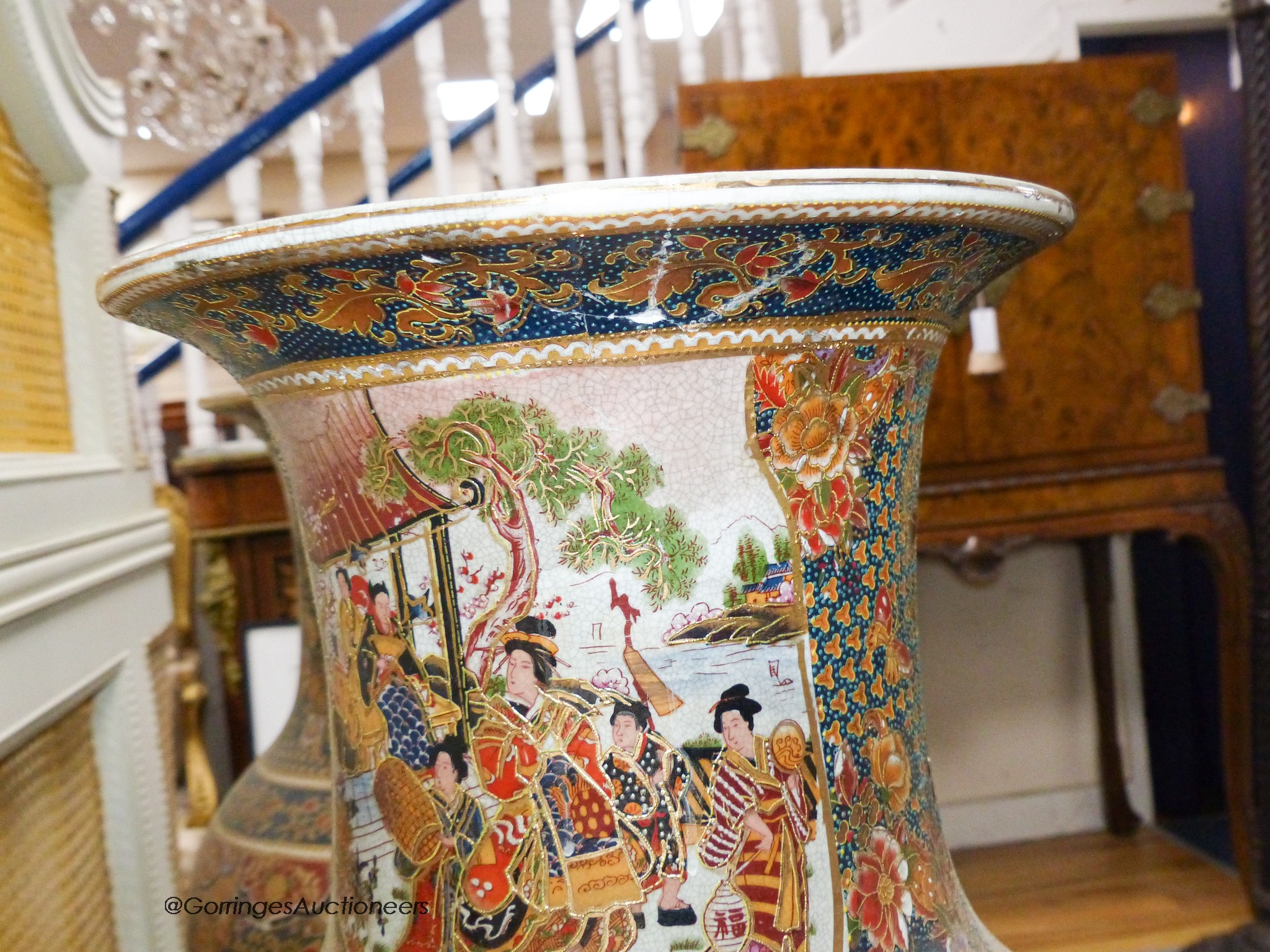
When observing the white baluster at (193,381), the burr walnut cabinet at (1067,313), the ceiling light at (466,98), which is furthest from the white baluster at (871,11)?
the ceiling light at (466,98)

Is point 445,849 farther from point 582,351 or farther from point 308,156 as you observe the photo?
point 308,156

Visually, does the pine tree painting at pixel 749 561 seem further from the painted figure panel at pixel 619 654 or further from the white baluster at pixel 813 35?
the white baluster at pixel 813 35

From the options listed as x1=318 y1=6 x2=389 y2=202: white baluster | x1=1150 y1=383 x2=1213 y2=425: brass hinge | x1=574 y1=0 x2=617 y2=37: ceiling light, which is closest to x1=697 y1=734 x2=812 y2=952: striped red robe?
x1=1150 y1=383 x2=1213 y2=425: brass hinge

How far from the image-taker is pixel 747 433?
52 centimetres

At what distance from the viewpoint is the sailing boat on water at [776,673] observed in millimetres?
521

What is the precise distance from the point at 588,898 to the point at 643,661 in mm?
114

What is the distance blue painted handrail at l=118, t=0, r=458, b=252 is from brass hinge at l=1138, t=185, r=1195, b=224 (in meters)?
1.34

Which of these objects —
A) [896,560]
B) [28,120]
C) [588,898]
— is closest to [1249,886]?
[896,560]

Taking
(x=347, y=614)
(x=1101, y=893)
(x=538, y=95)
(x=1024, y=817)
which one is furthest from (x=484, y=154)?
(x=347, y=614)

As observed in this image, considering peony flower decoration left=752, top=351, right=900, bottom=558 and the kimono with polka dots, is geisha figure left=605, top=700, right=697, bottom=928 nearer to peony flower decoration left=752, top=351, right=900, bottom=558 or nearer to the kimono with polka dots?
the kimono with polka dots

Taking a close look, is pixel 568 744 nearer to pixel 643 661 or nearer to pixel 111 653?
pixel 643 661

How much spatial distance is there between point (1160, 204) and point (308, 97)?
5.19ft

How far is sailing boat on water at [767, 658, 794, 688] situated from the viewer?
0.52 metres

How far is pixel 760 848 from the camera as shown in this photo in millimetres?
514
